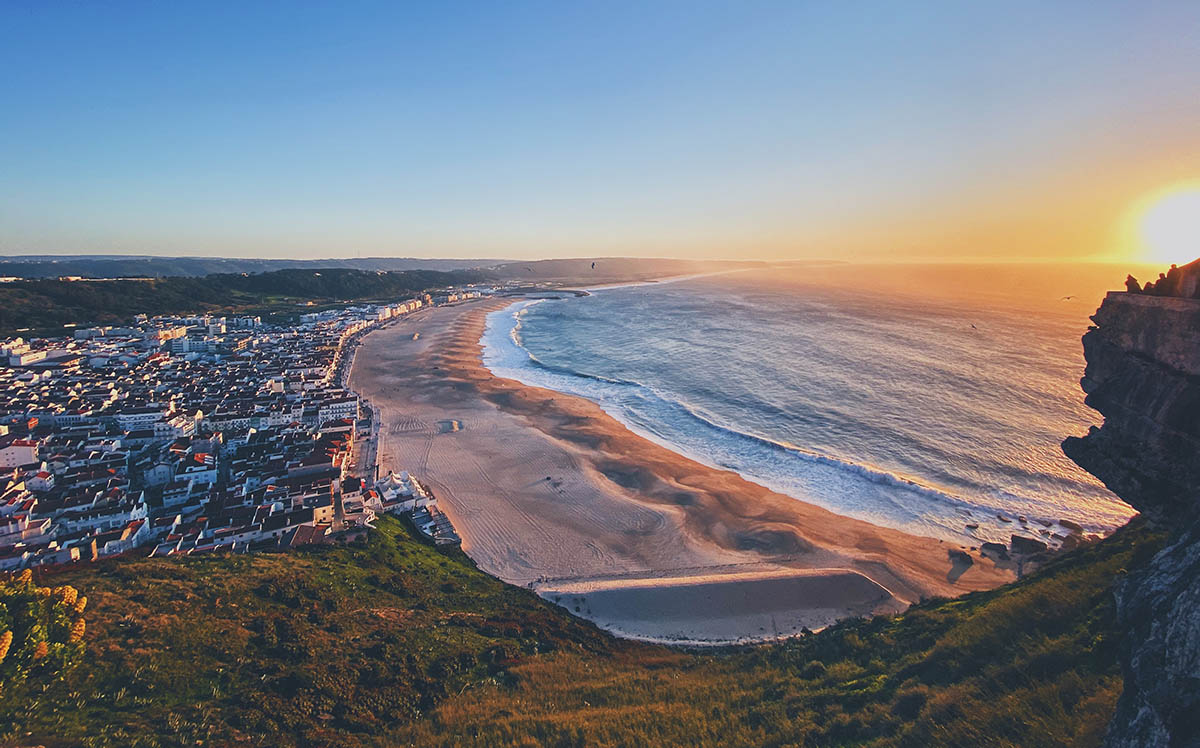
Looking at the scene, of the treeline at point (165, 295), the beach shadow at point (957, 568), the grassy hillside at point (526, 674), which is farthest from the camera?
the treeline at point (165, 295)

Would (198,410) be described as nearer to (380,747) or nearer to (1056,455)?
(380,747)

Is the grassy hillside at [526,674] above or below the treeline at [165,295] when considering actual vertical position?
below

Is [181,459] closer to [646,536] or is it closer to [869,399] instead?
[646,536]

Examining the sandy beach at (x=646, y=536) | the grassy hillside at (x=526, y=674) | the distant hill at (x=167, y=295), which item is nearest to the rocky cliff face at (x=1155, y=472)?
the grassy hillside at (x=526, y=674)

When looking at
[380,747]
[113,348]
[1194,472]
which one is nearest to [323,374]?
[113,348]

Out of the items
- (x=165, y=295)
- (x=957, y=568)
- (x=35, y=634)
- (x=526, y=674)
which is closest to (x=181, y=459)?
(x=35, y=634)

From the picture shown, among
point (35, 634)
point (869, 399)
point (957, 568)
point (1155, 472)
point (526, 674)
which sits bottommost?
point (957, 568)

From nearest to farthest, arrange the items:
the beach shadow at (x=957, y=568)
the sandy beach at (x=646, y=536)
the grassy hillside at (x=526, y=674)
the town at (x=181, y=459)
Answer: the grassy hillside at (x=526, y=674), the sandy beach at (x=646, y=536), the beach shadow at (x=957, y=568), the town at (x=181, y=459)

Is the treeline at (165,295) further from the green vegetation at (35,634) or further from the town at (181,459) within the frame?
the green vegetation at (35,634)
